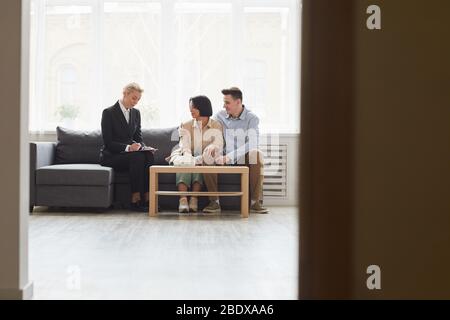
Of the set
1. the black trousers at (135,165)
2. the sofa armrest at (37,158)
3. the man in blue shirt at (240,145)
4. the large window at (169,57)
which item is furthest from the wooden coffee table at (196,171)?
the large window at (169,57)

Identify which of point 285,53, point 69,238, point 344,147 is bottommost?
point 69,238

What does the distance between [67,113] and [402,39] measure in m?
5.69

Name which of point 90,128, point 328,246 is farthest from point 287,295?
point 90,128

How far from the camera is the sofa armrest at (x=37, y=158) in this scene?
17.6ft

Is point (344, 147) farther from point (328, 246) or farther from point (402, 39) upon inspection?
point (402, 39)

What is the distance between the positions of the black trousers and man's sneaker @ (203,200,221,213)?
630mm

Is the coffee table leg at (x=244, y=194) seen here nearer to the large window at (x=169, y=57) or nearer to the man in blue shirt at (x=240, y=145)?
the man in blue shirt at (x=240, y=145)

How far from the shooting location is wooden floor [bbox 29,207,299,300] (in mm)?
2369

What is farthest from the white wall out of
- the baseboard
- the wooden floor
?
the wooden floor

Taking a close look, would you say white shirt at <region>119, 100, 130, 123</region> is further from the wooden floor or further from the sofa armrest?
the wooden floor

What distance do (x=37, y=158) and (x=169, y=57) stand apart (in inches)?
82.8

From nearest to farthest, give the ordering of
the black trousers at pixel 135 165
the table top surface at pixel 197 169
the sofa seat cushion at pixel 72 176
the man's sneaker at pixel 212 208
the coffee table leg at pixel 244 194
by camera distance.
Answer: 1. the table top surface at pixel 197 169
2. the coffee table leg at pixel 244 194
3. the sofa seat cushion at pixel 72 176
4. the man's sneaker at pixel 212 208
5. the black trousers at pixel 135 165

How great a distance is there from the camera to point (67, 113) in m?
6.80

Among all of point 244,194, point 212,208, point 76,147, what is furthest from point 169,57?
point 244,194
